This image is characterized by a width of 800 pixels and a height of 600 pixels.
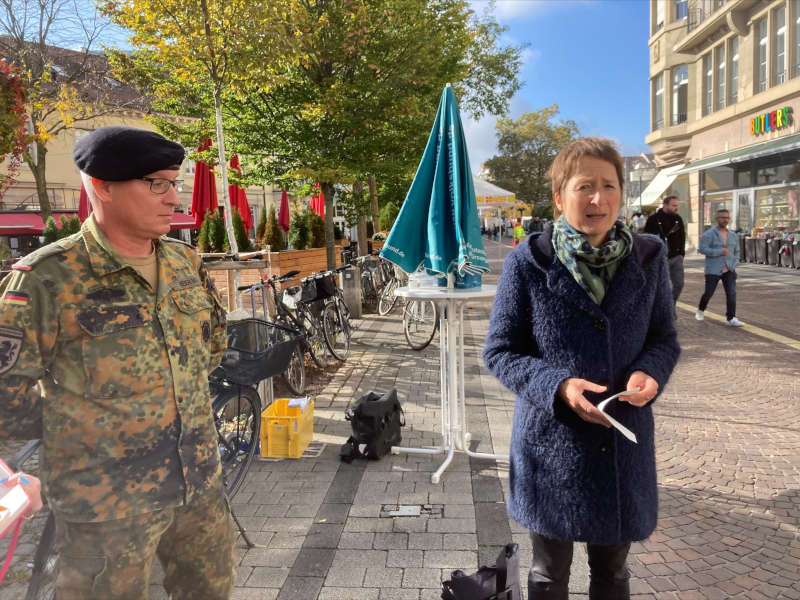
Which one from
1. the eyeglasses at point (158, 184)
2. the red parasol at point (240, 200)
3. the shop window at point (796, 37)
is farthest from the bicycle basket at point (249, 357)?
the shop window at point (796, 37)

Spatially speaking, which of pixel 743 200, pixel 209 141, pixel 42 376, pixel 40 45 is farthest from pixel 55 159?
pixel 42 376

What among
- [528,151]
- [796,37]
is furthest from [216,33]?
[528,151]

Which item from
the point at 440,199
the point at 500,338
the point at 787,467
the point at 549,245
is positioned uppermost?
the point at 440,199

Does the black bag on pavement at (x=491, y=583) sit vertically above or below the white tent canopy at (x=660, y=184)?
below

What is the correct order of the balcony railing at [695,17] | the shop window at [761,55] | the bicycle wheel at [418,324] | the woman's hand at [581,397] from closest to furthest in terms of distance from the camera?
the woman's hand at [581,397]
the bicycle wheel at [418,324]
the shop window at [761,55]
the balcony railing at [695,17]

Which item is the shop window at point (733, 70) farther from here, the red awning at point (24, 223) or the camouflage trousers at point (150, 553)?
the camouflage trousers at point (150, 553)

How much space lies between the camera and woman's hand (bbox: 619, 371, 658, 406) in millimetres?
1790

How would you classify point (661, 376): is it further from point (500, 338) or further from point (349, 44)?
point (349, 44)

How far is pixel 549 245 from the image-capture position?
201 cm

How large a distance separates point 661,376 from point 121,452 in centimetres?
Result: 165

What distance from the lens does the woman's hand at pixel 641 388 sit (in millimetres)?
1790

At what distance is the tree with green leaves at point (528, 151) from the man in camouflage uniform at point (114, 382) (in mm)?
49802

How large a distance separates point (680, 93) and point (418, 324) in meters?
28.4

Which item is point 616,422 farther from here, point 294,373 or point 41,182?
point 41,182
